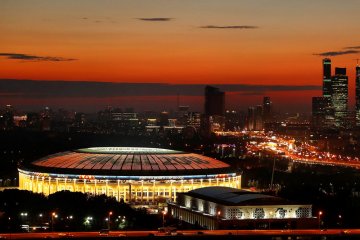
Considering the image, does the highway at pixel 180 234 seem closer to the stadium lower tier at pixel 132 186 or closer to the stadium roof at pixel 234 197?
the stadium roof at pixel 234 197

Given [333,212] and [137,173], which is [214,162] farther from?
[333,212]

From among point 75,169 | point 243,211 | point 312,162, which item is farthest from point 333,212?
point 312,162

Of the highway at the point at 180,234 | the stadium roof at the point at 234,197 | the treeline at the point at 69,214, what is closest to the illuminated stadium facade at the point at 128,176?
the stadium roof at the point at 234,197

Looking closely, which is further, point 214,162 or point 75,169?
point 214,162

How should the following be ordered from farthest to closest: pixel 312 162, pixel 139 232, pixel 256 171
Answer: pixel 312 162 < pixel 256 171 < pixel 139 232

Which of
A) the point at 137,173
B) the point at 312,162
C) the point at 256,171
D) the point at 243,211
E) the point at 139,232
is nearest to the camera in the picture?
the point at 139,232

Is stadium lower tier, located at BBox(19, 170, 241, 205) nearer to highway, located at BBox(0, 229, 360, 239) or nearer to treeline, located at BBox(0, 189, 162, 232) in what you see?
treeline, located at BBox(0, 189, 162, 232)
